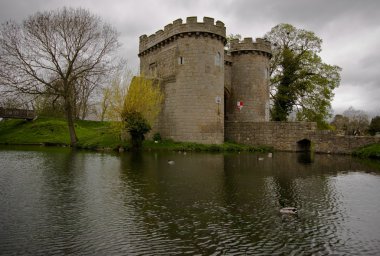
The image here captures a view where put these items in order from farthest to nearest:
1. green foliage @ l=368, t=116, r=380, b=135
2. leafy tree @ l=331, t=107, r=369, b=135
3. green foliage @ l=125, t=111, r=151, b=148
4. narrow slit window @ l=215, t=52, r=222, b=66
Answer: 1. leafy tree @ l=331, t=107, r=369, b=135
2. green foliage @ l=368, t=116, r=380, b=135
3. narrow slit window @ l=215, t=52, r=222, b=66
4. green foliage @ l=125, t=111, r=151, b=148

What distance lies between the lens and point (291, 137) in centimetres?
2711

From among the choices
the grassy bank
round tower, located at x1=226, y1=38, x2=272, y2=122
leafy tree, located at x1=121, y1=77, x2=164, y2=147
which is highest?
round tower, located at x1=226, y1=38, x2=272, y2=122

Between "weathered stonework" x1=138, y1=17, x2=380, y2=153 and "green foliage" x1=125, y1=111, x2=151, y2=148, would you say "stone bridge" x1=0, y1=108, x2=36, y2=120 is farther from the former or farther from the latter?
"green foliage" x1=125, y1=111, x2=151, y2=148

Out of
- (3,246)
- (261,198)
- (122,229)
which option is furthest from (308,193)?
(3,246)

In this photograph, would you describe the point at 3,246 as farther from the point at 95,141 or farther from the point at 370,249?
the point at 95,141

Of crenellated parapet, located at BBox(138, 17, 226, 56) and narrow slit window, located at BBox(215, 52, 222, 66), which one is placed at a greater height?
crenellated parapet, located at BBox(138, 17, 226, 56)

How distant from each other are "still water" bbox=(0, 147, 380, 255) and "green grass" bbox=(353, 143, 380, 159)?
10.9 meters

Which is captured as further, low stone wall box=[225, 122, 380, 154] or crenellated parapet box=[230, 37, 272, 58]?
crenellated parapet box=[230, 37, 272, 58]

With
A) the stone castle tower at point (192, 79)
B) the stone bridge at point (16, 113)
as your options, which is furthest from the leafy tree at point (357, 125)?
the stone bridge at point (16, 113)

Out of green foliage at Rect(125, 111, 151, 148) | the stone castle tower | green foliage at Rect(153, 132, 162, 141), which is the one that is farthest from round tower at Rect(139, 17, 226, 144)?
green foliage at Rect(125, 111, 151, 148)

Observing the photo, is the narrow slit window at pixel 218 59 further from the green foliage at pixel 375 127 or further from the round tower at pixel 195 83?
the green foliage at pixel 375 127

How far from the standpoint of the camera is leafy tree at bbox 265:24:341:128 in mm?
35531

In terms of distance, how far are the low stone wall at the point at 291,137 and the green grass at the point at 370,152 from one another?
693 mm

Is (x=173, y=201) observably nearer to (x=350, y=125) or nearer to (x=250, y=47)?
(x=250, y=47)
